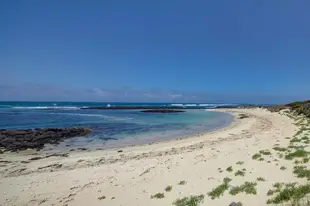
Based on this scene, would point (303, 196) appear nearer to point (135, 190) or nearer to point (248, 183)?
point (248, 183)

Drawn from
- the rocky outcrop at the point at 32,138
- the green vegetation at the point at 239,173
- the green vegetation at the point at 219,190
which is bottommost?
the rocky outcrop at the point at 32,138

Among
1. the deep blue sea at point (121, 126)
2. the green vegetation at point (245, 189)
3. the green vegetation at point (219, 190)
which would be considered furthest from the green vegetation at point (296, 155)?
the deep blue sea at point (121, 126)

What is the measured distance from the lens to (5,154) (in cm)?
1619

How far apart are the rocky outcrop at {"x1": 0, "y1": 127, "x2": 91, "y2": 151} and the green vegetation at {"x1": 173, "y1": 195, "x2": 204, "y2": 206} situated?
56.1 feet

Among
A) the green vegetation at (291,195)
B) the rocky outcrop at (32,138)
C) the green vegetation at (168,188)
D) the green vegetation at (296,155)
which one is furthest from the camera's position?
the rocky outcrop at (32,138)

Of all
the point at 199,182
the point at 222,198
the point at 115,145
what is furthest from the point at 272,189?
the point at 115,145

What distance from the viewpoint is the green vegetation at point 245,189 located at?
678 cm

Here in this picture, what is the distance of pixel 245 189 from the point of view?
696 centimetres

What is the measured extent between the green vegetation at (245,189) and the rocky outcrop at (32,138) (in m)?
18.6

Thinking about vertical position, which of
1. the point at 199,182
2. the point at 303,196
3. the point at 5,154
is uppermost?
the point at 303,196

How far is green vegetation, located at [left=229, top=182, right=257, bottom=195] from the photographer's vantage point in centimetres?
678

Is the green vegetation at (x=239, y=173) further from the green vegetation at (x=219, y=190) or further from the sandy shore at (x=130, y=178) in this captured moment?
the green vegetation at (x=219, y=190)

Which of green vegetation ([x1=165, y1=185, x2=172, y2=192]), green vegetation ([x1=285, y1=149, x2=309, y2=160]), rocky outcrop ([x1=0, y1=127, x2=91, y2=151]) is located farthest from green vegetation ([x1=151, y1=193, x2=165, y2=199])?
rocky outcrop ([x1=0, y1=127, x2=91, y2=151])

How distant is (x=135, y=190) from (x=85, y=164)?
5969 millimetres
